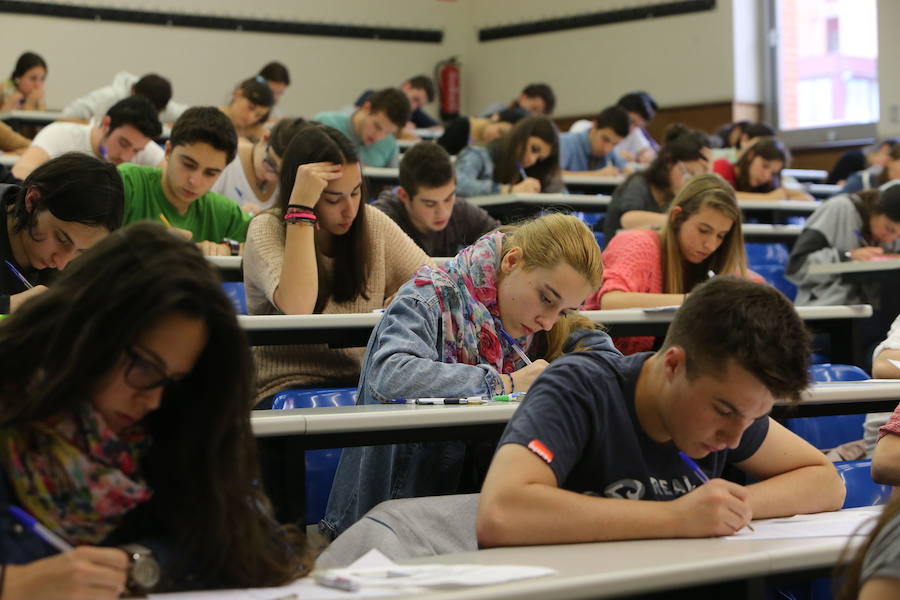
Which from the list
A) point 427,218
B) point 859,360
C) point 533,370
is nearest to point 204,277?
point 533,370

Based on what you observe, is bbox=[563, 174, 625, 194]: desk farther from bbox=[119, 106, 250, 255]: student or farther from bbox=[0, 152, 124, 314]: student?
bbox=[0, 152, 124, 314]: student

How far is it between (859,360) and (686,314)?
1856 mm

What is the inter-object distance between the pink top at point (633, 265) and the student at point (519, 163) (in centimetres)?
186

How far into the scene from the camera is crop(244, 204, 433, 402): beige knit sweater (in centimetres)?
274

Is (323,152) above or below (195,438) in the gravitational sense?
above

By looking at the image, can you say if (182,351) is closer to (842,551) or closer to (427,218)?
(842,551)

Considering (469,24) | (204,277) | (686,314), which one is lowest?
(686,314)

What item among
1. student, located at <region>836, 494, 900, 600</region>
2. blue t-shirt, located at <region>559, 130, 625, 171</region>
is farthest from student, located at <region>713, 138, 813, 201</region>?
student, located at <region>836, 494, 900, 600</region>

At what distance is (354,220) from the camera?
291cm

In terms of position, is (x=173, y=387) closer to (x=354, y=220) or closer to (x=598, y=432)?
(x=598, y=432)

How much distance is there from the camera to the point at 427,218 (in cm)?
394

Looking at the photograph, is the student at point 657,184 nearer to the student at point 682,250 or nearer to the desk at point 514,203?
the desk at point 514,203

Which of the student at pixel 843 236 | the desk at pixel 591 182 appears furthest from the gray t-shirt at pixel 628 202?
the desk at pixel 591 182

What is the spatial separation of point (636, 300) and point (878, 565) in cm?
224
